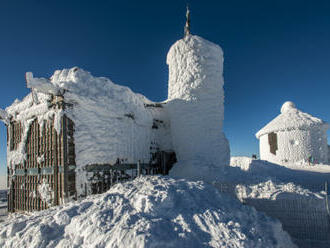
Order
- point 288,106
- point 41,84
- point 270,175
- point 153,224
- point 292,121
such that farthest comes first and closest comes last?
1. point 288,106
2. point 292,121
3. point 270,175
4. point 41,84
5. point 153,224

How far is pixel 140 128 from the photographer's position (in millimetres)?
9703

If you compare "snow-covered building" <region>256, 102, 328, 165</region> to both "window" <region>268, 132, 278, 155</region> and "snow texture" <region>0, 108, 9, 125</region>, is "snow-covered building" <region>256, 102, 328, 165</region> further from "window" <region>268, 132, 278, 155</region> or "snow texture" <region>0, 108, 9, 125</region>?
"snow texture" <region>0, 108, 9, 125</region>

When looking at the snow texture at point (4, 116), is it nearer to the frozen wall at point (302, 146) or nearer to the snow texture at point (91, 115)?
the snow texture at point (91, 115)

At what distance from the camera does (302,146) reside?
17.5 meters

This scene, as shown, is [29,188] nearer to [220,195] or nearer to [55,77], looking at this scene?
[55,77]

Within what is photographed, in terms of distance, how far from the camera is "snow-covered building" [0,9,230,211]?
7078mm

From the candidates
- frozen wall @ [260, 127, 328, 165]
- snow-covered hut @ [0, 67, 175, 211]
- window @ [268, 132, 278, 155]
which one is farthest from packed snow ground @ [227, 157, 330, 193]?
window @ [268, 132, 278, 155]

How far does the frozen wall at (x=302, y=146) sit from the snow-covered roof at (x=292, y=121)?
0.39 meters

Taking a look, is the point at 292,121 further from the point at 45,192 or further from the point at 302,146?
the point at 45,192

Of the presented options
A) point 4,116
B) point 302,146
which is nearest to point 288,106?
point 302,146

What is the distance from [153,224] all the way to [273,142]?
60.4 ft

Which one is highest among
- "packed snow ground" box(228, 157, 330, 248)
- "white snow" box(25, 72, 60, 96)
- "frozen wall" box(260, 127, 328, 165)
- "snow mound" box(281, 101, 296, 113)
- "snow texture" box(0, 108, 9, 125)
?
"snow mound" box(281, 101, 296, 113)

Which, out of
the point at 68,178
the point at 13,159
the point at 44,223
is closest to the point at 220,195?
the point at 44,223

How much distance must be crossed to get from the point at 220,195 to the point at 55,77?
724cm
